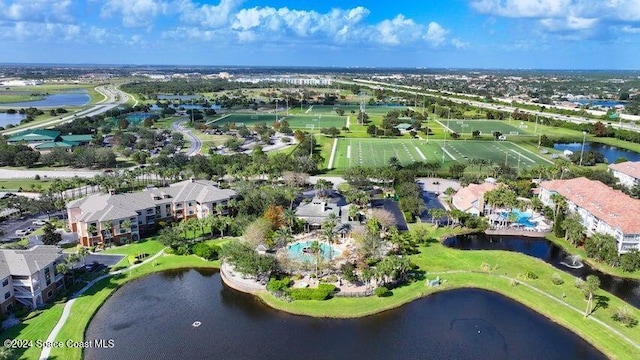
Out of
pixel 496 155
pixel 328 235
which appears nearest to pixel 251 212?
pixel 328 235

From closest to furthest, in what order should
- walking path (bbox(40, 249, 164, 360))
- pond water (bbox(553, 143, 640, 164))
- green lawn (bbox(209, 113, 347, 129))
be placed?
1. walking path (bbox(40, 249, 164, 360))
2. pond water (bbox(553, 143, 640, 164))
3. green lawn (bbox(209, 113, 347, 129))

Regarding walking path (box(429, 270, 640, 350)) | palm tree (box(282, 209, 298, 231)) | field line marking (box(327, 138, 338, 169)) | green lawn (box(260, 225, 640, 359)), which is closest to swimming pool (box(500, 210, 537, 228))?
green lawn (box(260, 225, 640, 359))

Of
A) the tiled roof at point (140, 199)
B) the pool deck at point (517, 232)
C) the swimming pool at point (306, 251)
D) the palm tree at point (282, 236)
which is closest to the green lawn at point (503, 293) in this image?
the pool deck at point (517, 232)

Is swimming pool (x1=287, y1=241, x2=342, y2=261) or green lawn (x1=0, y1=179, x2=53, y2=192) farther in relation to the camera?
green lawn (x1=0, y1=179, x2=53, y2=192)


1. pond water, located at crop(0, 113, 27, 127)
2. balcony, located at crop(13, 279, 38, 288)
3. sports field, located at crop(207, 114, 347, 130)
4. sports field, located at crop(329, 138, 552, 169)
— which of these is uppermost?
sports field, located at crop(207, 114, 347, 130)

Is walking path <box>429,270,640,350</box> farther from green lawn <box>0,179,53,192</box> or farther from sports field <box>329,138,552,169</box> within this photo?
green lawn <box>0,179,53,192</box>

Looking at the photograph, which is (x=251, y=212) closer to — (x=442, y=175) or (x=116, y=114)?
(x=442, y=175)

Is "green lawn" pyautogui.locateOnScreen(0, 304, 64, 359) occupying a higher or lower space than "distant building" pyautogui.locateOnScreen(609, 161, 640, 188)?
lower

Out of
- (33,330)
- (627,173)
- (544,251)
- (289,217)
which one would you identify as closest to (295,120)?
(627,173)

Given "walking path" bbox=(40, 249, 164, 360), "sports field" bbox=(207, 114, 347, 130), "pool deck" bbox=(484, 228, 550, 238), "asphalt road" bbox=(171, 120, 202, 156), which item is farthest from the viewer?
"sports field" bbox=(207, 114, 347, 130)
